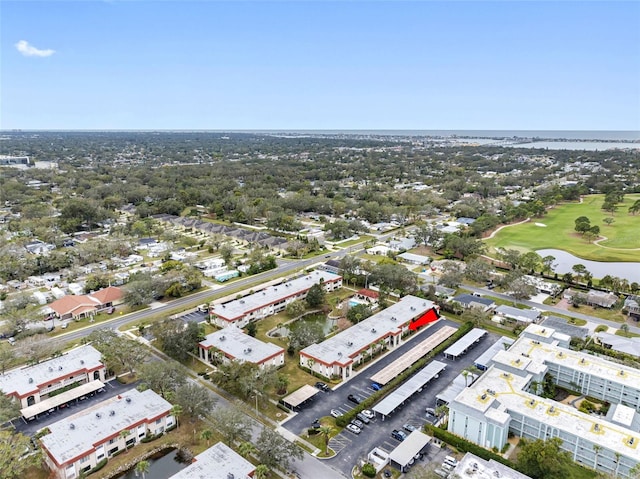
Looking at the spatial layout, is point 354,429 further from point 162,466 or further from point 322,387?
point 162,466

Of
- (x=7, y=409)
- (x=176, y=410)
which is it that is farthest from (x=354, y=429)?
(x=7, y=409)

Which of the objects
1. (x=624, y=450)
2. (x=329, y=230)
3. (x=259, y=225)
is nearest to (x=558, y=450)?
(x=624, y=450)

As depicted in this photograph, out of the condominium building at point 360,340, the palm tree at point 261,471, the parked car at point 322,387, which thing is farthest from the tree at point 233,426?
the condominium building at point 360,340

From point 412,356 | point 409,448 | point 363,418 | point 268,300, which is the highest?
point 268,300

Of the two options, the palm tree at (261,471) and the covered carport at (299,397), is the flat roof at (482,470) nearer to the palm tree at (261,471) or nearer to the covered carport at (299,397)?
the palm tree at (261,471)

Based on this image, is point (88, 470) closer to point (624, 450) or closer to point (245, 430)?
point (245, 430)

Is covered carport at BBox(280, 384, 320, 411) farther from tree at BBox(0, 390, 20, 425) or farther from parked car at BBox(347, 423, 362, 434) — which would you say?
tree at BBox(0, 390, 20, 425)
